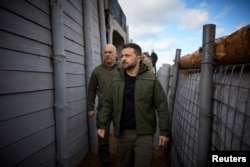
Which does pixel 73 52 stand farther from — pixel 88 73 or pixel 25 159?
pixel 25 159

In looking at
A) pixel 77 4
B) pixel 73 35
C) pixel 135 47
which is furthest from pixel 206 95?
pixel 77 4

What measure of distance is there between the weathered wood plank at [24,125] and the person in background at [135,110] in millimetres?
728

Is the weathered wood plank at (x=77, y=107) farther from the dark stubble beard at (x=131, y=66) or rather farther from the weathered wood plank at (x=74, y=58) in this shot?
the dark stubble beard at (x=131, y=66)

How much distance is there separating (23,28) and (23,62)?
0.38 m

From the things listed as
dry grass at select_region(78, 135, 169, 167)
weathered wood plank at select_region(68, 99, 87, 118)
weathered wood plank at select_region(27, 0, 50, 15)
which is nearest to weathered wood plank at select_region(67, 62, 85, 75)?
weathered wood plank at select_region(68, 99, 87, 118)

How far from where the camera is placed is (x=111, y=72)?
345cm

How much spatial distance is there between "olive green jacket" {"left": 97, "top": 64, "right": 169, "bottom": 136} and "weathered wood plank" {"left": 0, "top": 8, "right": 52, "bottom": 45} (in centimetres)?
112

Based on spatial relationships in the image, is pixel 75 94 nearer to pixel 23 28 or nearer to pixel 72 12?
pixel 72 12

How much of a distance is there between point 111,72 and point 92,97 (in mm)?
610

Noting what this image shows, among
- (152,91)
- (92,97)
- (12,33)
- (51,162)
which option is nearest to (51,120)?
(51,162)

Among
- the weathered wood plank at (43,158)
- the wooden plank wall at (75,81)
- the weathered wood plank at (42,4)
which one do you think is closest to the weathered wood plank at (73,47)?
the wooden plank wall at (75,81)

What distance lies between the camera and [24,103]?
6.72 ft

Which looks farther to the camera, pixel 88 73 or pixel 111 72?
pixel 88 73

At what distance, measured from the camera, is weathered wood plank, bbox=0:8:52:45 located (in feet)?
5.89
